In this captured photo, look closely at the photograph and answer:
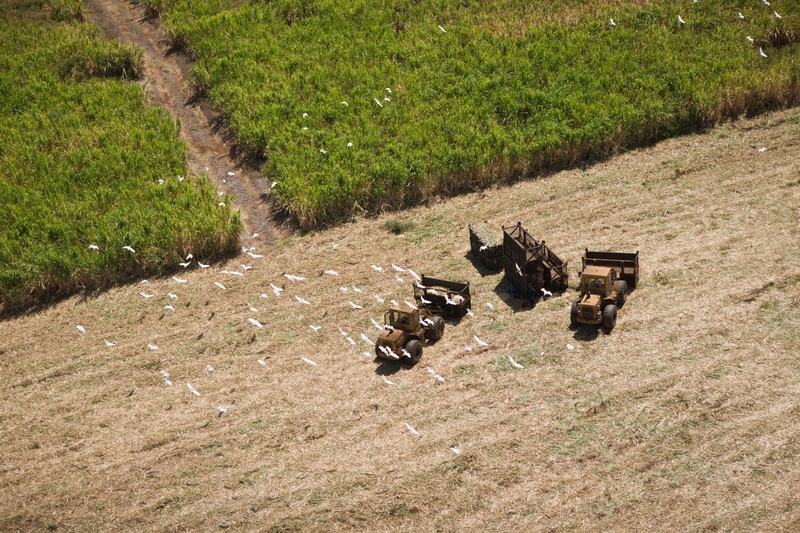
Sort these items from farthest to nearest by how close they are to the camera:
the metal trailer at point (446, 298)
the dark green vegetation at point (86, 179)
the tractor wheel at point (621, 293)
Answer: the dark green vegetation at point (86, 179) < the metal trailer at point (446, 298) < the tractor wheel at point (621, 293)

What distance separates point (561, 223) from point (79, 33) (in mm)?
23926

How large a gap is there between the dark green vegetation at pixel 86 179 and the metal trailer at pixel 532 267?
8193mm

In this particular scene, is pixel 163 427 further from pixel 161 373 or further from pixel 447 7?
pixel 447 7

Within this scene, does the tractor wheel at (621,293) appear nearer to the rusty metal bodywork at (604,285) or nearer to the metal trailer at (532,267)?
the rusty metal bodywork at (604,285)

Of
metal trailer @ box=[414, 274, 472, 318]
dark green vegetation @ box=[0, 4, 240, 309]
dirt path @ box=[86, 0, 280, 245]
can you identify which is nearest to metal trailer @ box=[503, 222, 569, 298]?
metal trailer @ box=[414, 274, 472, 318]

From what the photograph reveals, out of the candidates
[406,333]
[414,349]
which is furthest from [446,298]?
[414,349]

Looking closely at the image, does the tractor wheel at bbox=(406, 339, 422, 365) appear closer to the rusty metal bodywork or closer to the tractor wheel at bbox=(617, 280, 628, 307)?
the rusty metal bodywork

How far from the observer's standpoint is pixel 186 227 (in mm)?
21359

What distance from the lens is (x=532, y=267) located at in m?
17.6

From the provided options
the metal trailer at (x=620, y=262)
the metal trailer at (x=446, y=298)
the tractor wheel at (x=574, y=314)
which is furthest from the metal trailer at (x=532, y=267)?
the metal trailer at (x=446, y=298)

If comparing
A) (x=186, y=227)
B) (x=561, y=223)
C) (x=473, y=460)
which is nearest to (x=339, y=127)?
(x=186, y=227)

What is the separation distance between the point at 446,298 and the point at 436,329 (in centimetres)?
93

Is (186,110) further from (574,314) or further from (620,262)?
(574,314)

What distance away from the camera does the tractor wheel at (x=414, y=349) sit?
Result: 16156mm
